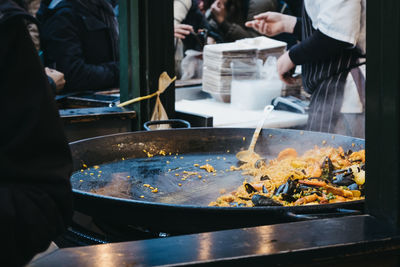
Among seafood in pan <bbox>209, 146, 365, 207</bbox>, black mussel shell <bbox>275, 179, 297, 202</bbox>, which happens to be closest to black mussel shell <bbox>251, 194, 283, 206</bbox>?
seafood in pan <bbox>209, 146, 365, 207</bbox>

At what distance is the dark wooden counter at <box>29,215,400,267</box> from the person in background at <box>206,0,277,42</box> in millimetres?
5970

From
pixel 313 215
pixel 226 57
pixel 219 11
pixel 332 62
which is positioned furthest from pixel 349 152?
pixel 219 11

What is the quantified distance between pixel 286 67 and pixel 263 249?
265cm

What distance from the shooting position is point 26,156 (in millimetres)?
836

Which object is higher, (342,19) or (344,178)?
(342,19)

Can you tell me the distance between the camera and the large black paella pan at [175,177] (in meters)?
1.35

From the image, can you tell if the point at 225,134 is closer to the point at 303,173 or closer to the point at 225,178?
the point at 225,178

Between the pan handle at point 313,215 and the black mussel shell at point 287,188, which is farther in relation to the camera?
the black mussel shell at point 287,188

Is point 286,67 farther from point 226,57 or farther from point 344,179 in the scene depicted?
point 344,179

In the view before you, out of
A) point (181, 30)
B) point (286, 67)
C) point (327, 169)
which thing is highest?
point (181, 30)

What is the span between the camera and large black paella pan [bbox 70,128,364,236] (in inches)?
53.2

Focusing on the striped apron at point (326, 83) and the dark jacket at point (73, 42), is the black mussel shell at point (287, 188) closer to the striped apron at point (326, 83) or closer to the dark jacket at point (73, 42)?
the striped apron at point (326, 83)

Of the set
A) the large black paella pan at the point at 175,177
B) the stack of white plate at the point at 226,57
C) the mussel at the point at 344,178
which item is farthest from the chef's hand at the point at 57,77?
the mussel at the point at 344,178

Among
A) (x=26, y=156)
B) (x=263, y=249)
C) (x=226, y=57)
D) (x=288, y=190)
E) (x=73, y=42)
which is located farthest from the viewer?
(x=73, y=42)
